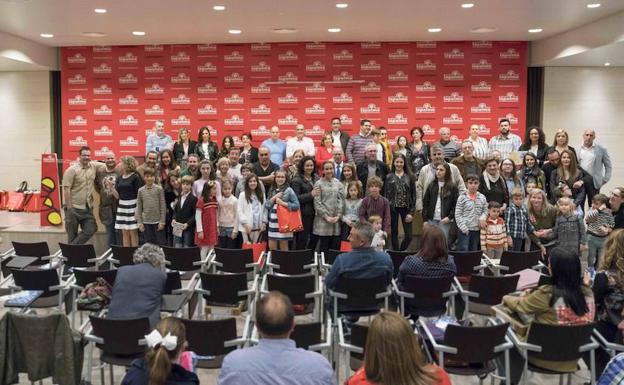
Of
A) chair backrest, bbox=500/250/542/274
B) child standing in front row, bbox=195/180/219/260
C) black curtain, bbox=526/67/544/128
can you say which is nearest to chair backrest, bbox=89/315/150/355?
child standing in front row, bbox=195/180/219/260

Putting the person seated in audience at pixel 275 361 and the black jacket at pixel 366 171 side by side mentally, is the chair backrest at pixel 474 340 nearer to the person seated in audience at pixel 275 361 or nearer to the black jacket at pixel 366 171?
the person seated in audience at pixel 275 361

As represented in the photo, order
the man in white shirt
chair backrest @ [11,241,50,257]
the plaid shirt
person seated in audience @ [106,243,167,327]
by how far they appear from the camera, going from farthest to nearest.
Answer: the man in white shirt < the plaid shirt < chair backrest @ [11,241,50,257] < person seated in audience @ [106,243,167,327]

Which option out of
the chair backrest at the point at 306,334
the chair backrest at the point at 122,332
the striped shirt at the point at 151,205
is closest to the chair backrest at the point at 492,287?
the chair backrest at the point at 306,334

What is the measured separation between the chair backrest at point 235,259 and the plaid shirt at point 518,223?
11.4 feet

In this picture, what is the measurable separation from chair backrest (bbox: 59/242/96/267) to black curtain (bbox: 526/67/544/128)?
1043 centimetres

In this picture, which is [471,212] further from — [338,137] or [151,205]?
[151,205]

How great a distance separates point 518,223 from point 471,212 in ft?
1.96

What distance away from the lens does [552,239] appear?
25.4ft

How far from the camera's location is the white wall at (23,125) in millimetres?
14625

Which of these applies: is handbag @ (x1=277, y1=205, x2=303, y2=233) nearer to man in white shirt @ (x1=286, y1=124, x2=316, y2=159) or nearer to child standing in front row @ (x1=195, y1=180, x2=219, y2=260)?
child standing in front row @ (x1=195, y1=180, x2=219, y2=260)

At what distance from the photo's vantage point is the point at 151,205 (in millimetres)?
8531

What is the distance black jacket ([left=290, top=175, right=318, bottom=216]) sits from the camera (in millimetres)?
8609

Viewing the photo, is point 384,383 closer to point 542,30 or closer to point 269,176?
point 269,176

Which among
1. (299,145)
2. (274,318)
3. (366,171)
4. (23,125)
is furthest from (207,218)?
(23,125)
